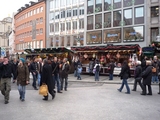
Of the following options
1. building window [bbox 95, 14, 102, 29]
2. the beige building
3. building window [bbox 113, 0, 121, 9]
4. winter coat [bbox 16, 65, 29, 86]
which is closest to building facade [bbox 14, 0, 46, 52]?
building window [bbox 95, 14, 102, 29]

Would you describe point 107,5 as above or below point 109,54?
above

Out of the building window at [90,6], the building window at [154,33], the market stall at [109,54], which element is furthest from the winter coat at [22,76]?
the building window at [90,6]

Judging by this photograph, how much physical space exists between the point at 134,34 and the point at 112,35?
3811mm

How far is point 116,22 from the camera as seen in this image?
32188 mm

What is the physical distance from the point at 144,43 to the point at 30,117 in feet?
83.2

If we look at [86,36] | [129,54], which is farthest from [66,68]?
[86,36]

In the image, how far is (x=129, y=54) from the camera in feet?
69.3

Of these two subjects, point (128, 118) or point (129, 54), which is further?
point (129, 54)

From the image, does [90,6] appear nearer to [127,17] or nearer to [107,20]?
[107,20]

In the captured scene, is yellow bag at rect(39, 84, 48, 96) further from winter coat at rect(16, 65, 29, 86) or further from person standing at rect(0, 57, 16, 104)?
person standing at rect(0, 57, 16, 104)

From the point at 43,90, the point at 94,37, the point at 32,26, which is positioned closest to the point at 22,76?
the point at 43,90

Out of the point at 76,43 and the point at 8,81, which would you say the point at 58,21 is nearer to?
the point at 76,43

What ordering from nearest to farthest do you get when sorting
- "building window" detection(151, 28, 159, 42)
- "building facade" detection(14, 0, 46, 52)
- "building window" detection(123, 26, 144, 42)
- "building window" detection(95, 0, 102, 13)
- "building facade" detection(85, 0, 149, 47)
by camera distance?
"building window" detection(151, 28, 159, 42)
"building window" detection(123, 26, 144, 42)
"building facade" detection(85, 0, 149, 47)
"building window" detection(95, 0, 102, 13)
"building facade" detection(14, 0, 46, 52)

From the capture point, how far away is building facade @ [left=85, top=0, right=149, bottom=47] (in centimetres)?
2944
